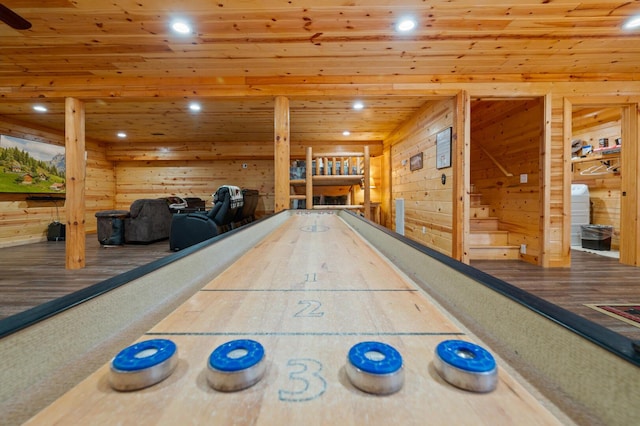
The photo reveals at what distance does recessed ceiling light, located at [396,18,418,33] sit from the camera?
240 centimetres

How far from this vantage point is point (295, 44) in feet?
8.99

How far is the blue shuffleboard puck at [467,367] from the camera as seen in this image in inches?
16.5

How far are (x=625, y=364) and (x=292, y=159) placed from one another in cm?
714

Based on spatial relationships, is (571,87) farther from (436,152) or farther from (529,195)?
(436,152)

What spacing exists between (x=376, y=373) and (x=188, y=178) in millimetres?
8324

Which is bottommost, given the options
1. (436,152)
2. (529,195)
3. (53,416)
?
(53,416)

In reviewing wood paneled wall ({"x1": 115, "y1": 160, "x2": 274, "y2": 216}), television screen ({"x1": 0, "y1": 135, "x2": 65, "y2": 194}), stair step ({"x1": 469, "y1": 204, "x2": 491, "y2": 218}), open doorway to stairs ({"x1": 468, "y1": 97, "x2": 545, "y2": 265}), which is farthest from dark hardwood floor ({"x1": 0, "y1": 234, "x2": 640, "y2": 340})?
wood paneled wall ({"x1": 115, "y1": 160, "x2": 274, "y2": 216})

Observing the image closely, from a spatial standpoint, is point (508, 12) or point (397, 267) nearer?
point (397, 267)

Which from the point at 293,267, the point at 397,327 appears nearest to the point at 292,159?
the point at 293,267

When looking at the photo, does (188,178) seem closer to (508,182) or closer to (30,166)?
(30,166)

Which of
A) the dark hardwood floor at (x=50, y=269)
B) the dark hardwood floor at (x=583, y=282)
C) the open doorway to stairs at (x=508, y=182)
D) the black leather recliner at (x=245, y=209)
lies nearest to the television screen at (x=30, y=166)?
the dark hardwood floor at (x=50, y=269)

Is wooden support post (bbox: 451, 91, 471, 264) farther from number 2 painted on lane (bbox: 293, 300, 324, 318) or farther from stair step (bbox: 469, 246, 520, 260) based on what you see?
number 2 painted on lane (bbox: 293, 300, 324, 318)

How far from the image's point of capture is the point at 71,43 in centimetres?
270

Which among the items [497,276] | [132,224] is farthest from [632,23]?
[132,224]
